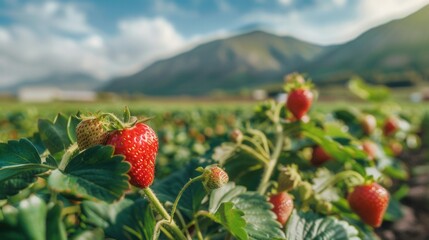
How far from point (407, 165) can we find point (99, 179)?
8285 mm

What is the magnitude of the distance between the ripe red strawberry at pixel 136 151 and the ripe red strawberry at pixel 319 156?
1.07 metres

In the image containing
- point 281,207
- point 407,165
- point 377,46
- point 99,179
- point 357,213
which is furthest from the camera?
point 377,46

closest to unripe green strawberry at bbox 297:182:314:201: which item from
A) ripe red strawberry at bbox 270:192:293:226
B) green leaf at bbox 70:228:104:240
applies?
ripe red strawberry at bbox 270:192:293:226

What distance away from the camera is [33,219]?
532 millimetres

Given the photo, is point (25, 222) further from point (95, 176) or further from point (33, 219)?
point (95, 176)

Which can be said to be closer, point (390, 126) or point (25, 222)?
point (25, 222)

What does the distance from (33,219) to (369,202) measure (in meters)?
1.09

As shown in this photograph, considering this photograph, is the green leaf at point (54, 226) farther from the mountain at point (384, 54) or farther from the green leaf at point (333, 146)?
the mountain at point (384, 54)

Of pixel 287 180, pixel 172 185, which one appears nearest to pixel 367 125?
pixel 287 180

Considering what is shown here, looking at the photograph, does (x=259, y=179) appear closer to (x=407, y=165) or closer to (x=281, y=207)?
(x=281, y=207)

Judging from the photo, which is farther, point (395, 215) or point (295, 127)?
point (395, 215)

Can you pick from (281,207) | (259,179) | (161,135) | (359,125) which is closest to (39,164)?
(281,207)

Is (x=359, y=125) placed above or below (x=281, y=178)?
below

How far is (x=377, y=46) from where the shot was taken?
147625 millimetres
